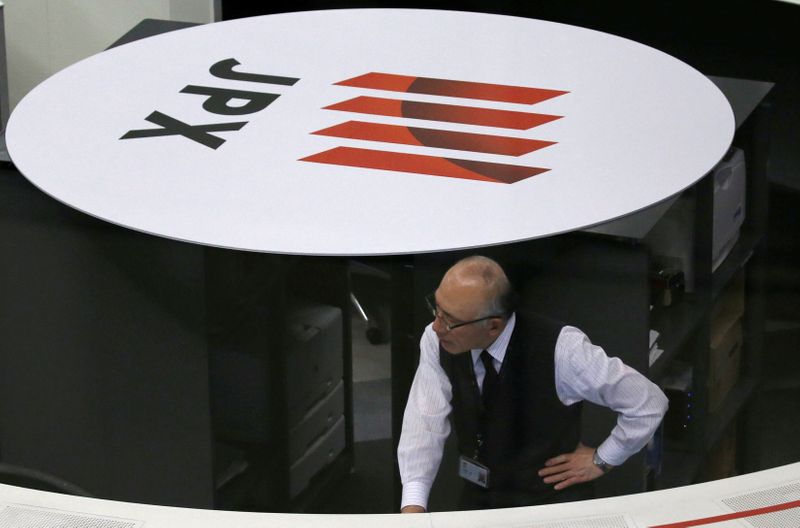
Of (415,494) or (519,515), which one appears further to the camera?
(415,494)

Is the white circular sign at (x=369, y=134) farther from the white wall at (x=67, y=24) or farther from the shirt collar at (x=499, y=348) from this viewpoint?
the white wall at (x=67, y=24)

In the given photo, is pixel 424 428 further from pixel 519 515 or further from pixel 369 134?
pixel 519 515

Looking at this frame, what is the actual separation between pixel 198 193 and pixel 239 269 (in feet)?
0.83

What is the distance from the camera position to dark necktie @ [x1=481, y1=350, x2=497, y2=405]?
10.8ft

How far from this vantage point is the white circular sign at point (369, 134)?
11.7ft

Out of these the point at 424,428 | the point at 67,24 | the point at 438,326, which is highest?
the point at 67,24

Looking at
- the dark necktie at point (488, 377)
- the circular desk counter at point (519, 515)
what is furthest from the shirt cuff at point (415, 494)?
the circular desk counter at point (519, 515)

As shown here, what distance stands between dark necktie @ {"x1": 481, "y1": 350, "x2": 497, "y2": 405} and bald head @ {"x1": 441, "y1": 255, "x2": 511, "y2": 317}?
0.37 ft

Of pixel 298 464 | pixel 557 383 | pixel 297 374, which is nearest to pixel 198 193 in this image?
pixel 297 374

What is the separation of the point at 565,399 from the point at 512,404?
0.15 m

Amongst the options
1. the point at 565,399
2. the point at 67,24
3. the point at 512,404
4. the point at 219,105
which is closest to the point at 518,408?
the point at 512,404

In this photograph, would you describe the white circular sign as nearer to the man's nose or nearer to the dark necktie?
the man's nose

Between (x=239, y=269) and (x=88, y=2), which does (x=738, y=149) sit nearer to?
(x=239, y=269)

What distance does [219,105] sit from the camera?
4.28m
